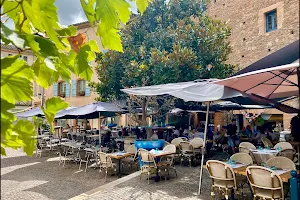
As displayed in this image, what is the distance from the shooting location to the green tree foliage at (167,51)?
12102 mm

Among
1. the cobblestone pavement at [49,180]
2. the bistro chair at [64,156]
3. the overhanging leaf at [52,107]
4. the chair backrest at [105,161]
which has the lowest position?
the cobblestone pavement at [49,180]

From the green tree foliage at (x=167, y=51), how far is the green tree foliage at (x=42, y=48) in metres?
10.9

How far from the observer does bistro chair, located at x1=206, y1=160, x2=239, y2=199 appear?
18.5 feet

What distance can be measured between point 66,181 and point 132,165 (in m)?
3.00

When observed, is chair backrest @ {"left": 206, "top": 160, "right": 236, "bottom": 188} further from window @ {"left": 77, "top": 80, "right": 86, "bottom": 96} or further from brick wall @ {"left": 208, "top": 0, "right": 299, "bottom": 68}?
window @ {"left": 77, "top": 80, "right": 86, "bottom": 96}

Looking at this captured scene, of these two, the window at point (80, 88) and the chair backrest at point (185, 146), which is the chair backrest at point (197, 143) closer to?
the chair backrest at point (185, 146)

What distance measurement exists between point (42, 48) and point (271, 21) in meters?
21.1

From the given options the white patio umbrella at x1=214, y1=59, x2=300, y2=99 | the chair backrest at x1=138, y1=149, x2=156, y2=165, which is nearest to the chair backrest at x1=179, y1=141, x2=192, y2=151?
the chair backrest at x1=138, y1=149, x2=156, y2=165

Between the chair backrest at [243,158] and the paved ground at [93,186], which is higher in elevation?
the chair backrest at [243,158]

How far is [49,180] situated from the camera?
923 centimetres

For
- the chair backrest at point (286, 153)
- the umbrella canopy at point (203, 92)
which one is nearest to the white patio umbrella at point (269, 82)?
the umbrella canopy at point (203, 92)

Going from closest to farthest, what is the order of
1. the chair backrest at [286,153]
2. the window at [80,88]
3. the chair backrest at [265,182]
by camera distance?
1. the chair backrest at [265,182]
2. the chair backrest at [286,153]
3. the window at [80,88]

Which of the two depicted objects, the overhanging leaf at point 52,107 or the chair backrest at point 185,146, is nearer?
the overhanging leaf at point 52,107

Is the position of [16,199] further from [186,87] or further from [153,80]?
[153,80]
